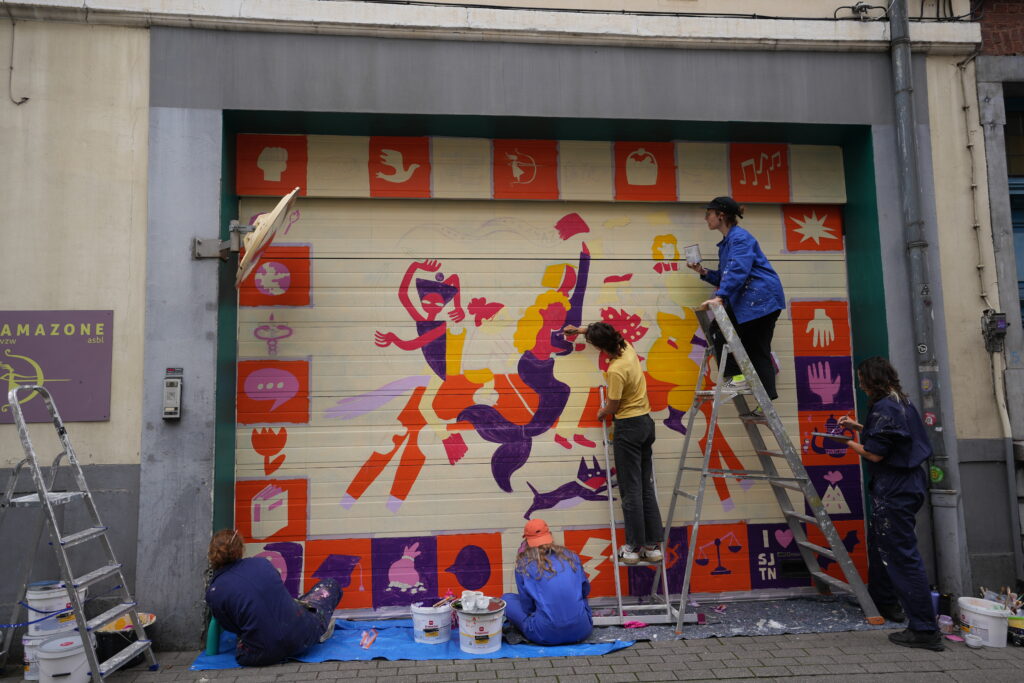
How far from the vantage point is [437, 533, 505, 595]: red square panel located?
5.32m

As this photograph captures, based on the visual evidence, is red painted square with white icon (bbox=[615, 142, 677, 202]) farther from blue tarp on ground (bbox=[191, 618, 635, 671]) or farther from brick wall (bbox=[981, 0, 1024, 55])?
blue tarp on ground (bbox=[191, 618, 635, 671])

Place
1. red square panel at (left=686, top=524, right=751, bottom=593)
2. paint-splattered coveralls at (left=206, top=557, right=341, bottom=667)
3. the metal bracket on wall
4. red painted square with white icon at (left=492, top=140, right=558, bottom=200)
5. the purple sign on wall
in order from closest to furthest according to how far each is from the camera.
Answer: paint-splattered coveralls at (left=206, top=557, right=341, bottom=667), the purple sign on wall, the metal bracket on wall, red square panel at (left=686, top=524, right=751, bottom=593), red painted square with white icon at (left=492, top=140, right=558, bottom=200)

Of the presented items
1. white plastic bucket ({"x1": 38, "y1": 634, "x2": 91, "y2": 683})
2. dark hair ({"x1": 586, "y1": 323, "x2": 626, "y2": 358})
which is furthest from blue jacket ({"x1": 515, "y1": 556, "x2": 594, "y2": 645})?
white plastic bucket ({"x1": 38, "y1": 634, "x2": 91, "y2": 683})

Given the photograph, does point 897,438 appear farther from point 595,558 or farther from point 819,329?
point 595,558

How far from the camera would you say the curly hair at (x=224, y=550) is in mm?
4281

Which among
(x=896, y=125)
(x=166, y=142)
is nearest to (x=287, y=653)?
(x=166, y=142)

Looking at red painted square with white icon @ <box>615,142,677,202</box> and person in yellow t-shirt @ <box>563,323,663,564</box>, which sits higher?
red painted square with white icon @ <box>615,142,677,202</box>

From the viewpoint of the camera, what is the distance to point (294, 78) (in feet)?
17.1

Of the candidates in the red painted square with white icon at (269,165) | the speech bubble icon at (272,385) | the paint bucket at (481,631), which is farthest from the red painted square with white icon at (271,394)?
the paint bucket at (481,631)

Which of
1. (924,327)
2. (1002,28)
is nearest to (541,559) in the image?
(924,327)

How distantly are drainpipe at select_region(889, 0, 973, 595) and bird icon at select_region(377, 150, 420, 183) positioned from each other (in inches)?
164

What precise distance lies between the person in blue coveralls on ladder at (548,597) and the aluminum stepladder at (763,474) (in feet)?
2.54

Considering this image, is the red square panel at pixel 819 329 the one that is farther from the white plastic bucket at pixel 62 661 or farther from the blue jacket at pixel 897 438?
the white plastic bucket at pixel 62 661

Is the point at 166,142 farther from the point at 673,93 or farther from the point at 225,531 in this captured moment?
the point at 673,93
